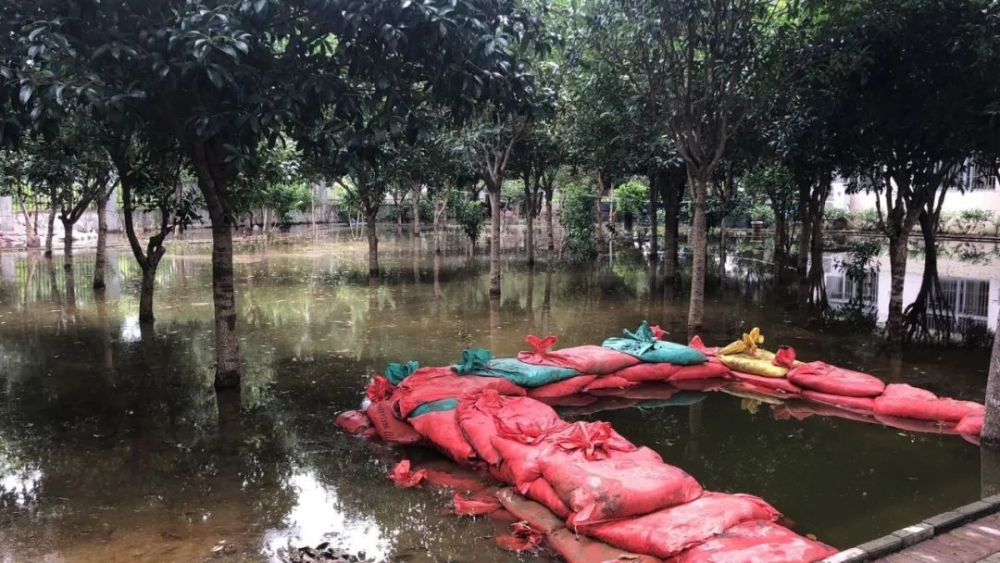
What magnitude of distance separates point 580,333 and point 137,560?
7.90 m

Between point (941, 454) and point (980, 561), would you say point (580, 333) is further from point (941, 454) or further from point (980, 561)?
point (980, 561)

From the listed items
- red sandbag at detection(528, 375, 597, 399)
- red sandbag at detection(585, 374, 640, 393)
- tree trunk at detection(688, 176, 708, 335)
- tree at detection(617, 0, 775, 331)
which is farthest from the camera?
tree trunk at detection(688, 176, 708, 335)

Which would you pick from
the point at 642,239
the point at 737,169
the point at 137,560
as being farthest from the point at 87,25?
the point at 642,239

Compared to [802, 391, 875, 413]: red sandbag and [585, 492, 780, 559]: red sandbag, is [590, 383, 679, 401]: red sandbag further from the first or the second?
[585, 492, 780, 559]: red sandbag

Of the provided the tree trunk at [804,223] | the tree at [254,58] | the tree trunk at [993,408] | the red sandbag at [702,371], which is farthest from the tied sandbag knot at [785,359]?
the tree trunk at [804,223]

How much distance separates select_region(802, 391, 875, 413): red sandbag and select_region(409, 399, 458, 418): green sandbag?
13.3ft

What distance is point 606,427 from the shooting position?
5039 millimetres

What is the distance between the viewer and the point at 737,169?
19859 millimetres

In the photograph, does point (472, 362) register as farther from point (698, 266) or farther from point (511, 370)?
point (698, 266)

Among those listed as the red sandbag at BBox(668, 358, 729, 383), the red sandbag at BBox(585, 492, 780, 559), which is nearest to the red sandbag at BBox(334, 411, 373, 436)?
the red sandbag at BBox(585, 492, 780, 559)

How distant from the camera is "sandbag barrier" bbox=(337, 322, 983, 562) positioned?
13.7ft

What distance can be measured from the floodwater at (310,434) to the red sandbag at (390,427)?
0.20 metres

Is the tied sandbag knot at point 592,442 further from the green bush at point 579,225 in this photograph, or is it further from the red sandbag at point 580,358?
the green bush at point 579,225

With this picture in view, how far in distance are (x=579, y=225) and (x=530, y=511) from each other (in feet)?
60.7
